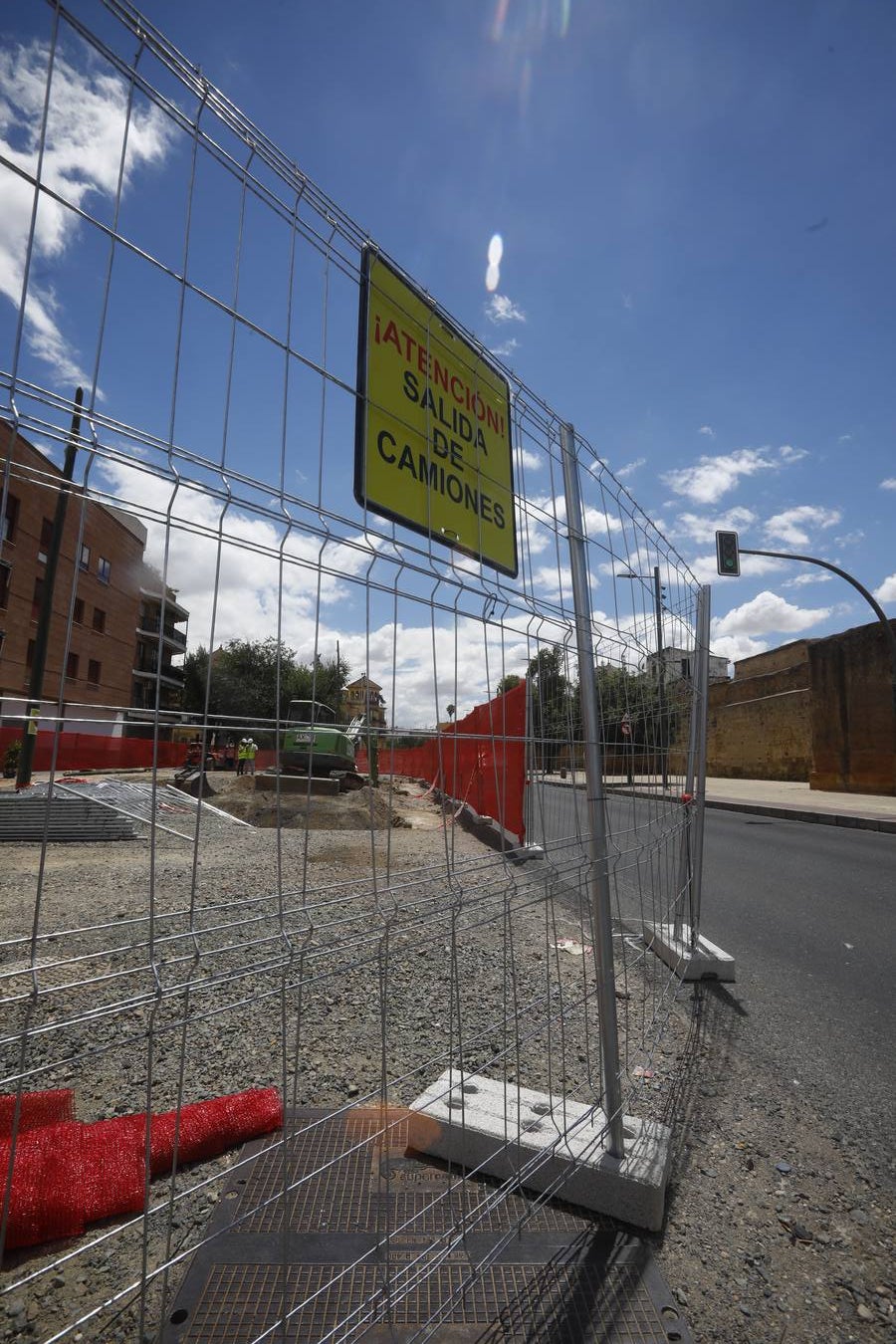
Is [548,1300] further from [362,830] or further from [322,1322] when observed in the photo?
[362,830]

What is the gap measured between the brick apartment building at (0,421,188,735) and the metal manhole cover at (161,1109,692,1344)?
1.01 meters

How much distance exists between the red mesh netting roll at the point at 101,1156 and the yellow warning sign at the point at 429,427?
1.68 m

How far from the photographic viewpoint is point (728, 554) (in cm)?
1652

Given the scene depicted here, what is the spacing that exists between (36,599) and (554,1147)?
2035 millimetres

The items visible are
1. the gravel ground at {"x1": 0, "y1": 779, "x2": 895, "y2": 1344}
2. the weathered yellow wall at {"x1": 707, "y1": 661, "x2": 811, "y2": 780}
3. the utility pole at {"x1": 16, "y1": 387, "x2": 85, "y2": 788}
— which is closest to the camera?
the utility pole at {"x1": 16, "y1": 387, "x2": 85, "y2": 788}

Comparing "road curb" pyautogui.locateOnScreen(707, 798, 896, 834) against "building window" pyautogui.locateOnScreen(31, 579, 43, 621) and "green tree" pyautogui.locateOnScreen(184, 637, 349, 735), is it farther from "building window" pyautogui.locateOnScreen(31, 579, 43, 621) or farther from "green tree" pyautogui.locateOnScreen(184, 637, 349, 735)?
"building window" pyautogui.locateOnScreen(31, 579, 43, 621)

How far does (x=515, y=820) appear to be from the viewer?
7949 mm

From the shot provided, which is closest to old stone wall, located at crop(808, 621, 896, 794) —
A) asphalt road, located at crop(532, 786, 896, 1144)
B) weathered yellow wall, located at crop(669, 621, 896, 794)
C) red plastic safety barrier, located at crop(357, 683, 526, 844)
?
weathered yellow wall, located at crop(669, 621, 896, 794)

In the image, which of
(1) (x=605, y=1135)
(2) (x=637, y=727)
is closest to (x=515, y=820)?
(2) (x=637, y=727)

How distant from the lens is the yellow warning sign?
1792mm

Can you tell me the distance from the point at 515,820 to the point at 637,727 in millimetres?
4764

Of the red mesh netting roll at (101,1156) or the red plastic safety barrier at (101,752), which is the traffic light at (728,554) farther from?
the red plastic safety barrier at (101,752)

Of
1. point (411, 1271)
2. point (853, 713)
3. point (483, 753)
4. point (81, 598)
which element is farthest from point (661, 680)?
point (853, 713)

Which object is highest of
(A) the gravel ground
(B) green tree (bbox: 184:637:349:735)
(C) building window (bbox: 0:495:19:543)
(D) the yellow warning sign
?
(D) the yellow warning sign
